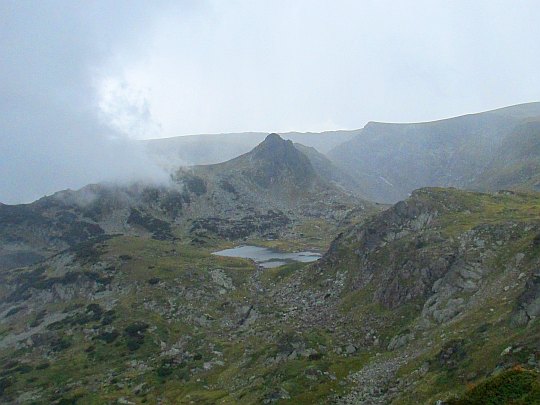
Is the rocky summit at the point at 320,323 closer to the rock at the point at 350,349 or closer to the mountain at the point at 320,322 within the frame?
the rock at the point at 350,349

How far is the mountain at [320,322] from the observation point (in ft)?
138

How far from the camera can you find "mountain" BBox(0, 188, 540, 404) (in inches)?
1658

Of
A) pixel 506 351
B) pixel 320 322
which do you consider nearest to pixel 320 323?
pixel 320 322

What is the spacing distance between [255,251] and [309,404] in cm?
13260

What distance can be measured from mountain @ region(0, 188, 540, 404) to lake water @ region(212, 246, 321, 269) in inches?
690

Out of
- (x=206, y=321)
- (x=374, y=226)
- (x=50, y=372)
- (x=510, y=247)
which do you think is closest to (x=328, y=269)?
(x=374, y=226)

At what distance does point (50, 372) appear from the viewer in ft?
274

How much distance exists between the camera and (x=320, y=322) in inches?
2876

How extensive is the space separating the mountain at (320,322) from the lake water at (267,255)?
1752cm

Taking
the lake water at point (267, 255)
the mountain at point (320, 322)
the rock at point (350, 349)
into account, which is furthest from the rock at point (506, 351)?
the lake water at point (267, 255)

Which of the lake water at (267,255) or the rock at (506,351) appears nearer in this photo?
the rock at (506,351)

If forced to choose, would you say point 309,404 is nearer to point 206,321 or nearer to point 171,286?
point 206,321

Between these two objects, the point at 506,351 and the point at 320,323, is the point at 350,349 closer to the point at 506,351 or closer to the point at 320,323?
the point at 320,323

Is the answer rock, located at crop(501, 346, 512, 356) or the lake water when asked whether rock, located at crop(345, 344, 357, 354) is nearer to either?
rock, located at crop(501, 346, 512, 356)
